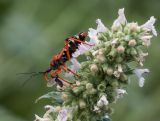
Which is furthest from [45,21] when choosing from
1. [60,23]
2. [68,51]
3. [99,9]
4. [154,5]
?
[68,51]

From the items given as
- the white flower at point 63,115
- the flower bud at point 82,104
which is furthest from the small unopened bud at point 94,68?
the white flower at point 63,115

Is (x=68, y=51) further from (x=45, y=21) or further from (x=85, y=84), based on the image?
(x=45, y=21)

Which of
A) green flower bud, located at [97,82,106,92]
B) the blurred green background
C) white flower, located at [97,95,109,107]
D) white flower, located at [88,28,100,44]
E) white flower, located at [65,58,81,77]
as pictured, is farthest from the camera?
the blurred green background

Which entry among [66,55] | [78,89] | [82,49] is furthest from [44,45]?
[78,89]

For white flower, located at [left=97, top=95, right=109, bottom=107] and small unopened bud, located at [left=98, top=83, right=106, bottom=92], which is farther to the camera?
small unopened bud, located at [left=98, top=83, right=106, bottom=92]

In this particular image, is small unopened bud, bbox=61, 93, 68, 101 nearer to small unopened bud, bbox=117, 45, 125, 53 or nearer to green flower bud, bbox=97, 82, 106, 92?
green flower bud, bbox=97, 82, 106, 92

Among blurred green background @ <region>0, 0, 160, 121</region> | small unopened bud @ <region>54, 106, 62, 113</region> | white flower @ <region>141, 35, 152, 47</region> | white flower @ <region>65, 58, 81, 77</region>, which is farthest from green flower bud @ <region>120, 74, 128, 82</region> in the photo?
blurred green background @ <region>0, 0, 160, 121</region>

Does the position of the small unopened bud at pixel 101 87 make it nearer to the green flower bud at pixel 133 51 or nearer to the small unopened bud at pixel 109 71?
the small unopened bud at pixel 109 71

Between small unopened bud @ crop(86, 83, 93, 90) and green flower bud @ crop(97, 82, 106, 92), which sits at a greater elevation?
green flower bud @ crop(97, 82, 106, 92)
